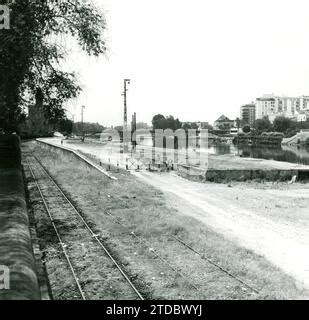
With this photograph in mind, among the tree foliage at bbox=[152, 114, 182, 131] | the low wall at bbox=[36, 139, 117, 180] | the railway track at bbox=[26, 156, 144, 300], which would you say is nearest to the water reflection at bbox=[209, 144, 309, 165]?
the low wall at bbox=[36, 139, 117, 180]

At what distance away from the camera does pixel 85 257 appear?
13203mm

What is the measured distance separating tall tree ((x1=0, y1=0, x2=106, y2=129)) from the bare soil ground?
5.63m

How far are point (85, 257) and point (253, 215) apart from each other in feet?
31.1

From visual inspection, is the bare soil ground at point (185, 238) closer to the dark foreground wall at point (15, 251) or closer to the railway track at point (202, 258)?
the railway track at point (202, 258)

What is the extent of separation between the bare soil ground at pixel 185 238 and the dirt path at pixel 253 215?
0.05 metres

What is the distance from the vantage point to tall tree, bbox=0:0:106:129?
44.4 feet

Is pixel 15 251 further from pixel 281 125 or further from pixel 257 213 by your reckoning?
pixel 281 125

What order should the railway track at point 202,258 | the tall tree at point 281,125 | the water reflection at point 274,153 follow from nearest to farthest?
the railway track at point 202,258 < the water reflection at point 274,153 < the tall tree at point 281,125

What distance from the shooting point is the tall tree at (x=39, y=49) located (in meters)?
13.5

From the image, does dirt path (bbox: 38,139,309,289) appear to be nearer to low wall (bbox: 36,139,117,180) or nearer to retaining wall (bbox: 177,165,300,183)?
retaining wall (bbox: 177,165,300,183)

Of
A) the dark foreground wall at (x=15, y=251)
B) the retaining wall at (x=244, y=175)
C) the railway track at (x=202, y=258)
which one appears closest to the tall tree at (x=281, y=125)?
the retaining wall at (x=244, y=175)

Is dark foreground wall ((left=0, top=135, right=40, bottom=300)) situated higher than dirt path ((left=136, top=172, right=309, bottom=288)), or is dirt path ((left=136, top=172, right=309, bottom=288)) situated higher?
dark foreground wall ((left=0, top=135, right=40, bottom=300))
